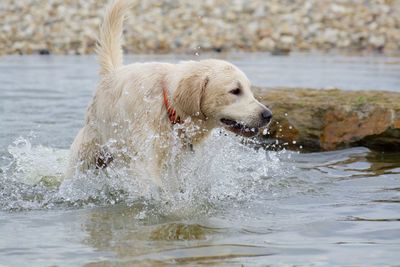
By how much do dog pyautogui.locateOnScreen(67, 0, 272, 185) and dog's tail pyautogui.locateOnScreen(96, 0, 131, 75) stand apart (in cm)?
39

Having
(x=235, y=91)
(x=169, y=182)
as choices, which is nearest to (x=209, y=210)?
(x=169, y=182)

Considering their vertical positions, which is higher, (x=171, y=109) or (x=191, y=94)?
(x=191, y=94)

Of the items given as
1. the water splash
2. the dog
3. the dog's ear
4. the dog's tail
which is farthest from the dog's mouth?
the dog's tail

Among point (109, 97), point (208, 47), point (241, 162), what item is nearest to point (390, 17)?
point (208, 47)

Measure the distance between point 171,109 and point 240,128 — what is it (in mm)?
561

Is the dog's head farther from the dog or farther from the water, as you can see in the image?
the water

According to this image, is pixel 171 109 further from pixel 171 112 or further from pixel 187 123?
pixel 187 123

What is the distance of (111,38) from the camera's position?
7.52 m

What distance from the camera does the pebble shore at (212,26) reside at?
67.8 feet

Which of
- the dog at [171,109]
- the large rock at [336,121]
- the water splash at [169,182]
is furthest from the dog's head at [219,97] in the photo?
the large rock at [336,121]

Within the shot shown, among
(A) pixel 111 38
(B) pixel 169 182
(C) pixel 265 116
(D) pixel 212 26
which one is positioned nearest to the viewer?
(C) pixel 265 116

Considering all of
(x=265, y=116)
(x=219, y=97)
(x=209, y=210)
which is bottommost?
(x=209, y=210)

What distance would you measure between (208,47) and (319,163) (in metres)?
12.3

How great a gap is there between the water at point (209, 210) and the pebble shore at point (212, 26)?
10.4 meters
